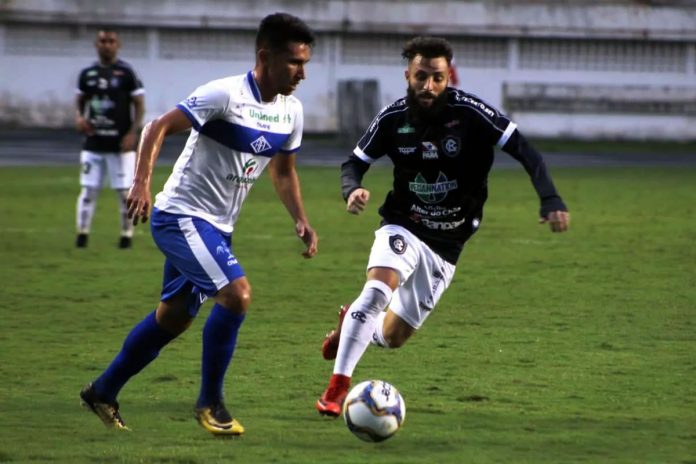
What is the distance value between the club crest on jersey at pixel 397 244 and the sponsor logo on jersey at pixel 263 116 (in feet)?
3.10

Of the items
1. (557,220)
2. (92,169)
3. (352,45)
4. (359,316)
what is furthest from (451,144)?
(352,45)

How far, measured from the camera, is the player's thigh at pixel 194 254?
268 inches

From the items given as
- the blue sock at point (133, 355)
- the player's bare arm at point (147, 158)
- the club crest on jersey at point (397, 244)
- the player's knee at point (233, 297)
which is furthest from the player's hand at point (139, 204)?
the club crest on jersey at point (397, 244)

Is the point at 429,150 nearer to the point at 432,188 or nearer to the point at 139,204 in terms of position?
the point at 432,188

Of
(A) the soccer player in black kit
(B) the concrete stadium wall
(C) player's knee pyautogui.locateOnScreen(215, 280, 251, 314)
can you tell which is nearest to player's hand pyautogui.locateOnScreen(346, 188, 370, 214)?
(A) the soccer player in black kit

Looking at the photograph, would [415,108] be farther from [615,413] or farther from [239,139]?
[615,413]

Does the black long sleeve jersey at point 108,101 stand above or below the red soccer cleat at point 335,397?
below

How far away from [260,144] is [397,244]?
39.4 inches

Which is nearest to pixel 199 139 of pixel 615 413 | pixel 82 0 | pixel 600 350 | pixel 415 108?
pixel 415 108

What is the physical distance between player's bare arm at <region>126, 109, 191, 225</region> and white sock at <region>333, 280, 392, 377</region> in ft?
4.14

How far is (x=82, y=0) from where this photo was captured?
37062 mm

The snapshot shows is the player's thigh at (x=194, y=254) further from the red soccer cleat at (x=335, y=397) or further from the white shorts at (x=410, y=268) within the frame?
the white shorts at (x=410, y=268)

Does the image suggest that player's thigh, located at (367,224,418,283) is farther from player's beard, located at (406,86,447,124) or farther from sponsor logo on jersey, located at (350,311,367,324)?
player's beard, located at (406,86,447,124)

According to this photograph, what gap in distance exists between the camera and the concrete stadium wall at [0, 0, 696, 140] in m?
36.8
